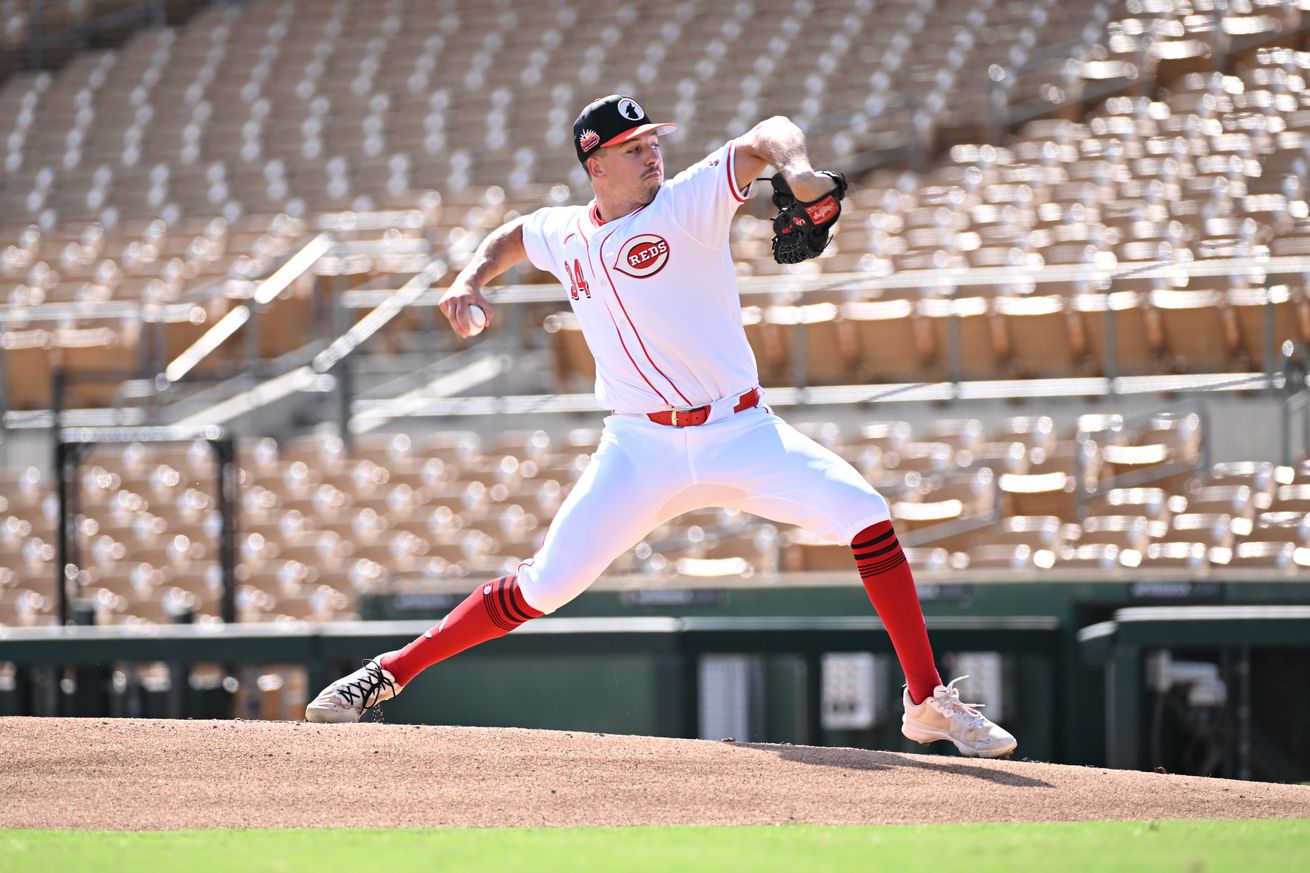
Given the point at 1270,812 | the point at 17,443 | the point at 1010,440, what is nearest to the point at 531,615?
the point at 1270,812

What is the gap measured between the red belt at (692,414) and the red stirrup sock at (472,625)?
598mm

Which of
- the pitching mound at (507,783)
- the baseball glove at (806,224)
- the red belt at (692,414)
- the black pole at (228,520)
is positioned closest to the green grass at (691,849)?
the pitching mound at (507,783)

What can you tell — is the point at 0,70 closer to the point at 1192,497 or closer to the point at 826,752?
the point at 1192,497

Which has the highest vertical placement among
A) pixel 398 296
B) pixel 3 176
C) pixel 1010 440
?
pixel 3 176

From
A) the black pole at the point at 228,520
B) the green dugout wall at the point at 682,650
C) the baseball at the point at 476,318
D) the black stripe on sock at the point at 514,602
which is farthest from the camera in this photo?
the black pole at the point at 228,520

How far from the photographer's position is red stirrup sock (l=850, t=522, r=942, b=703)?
4863mm

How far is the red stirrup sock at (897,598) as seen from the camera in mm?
4863

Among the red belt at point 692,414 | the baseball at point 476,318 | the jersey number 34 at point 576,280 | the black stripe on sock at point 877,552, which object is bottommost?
the black stripe on sock at point 877,552

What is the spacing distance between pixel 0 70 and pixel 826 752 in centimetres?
2045

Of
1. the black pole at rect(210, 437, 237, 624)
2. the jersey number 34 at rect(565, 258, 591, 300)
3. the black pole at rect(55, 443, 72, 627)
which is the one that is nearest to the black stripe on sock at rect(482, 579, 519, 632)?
the jersey number 34 at rect(565, 258, 591, 300)

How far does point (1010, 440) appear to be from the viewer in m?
10.7

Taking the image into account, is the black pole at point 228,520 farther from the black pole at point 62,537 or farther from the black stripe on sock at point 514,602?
the black stripe on sock at point 514,602

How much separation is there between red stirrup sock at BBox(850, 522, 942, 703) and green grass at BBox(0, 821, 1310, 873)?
864 millimetres

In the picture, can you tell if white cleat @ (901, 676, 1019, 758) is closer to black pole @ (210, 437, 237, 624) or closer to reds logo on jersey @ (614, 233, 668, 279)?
reds logo on jersey @ (614, 233, 668, 279)
